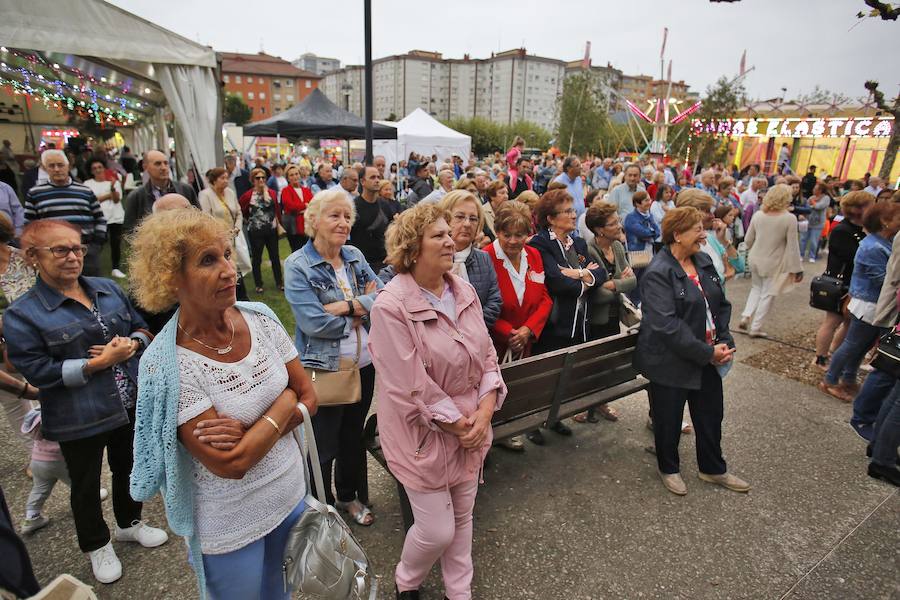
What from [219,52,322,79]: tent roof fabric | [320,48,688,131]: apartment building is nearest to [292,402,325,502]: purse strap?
[320,48,688,131]: apartment building

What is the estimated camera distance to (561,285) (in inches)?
147

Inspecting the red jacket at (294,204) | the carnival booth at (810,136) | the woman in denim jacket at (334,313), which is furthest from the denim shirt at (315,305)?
the carnival booth at (810,136)

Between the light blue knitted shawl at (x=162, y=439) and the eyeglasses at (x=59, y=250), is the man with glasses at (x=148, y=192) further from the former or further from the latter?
the light blue knitted shawl at (x=162, y=439)

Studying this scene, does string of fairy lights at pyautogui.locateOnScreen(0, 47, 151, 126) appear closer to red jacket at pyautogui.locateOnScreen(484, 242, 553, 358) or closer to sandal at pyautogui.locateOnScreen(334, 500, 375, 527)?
red jacket at pyautogui.locateOnScreen(484, 242, 553, 358)

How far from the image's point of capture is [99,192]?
28.6 feet

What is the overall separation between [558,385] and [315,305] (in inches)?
67.2

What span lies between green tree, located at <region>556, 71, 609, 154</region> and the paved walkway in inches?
1503

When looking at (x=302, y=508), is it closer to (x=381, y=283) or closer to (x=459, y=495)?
(x=459, y=495)

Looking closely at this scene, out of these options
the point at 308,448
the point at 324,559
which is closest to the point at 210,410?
the point at 308,448

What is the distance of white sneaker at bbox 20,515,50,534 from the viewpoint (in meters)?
2.86

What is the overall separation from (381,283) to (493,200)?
3.67m

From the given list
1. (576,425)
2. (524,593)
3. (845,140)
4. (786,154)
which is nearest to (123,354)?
(524,593)

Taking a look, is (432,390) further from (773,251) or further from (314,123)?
(314,123)

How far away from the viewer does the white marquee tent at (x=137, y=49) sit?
5.17 meters
